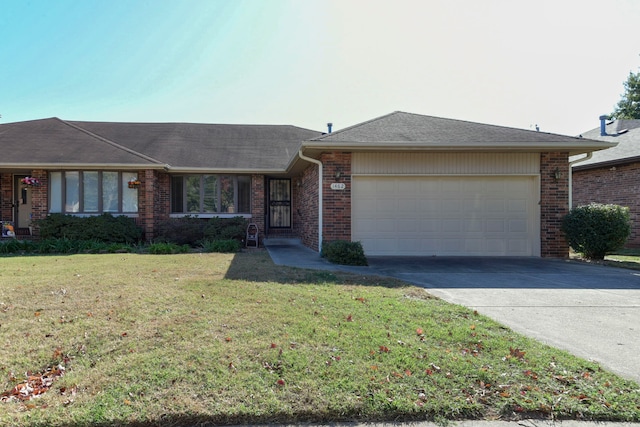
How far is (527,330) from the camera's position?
166 inches

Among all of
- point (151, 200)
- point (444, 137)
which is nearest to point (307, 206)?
point (444, 137)

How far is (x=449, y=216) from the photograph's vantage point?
1059cm

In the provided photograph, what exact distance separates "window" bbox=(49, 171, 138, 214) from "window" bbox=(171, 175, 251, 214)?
5.08 feet

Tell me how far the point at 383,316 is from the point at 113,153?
12.0m

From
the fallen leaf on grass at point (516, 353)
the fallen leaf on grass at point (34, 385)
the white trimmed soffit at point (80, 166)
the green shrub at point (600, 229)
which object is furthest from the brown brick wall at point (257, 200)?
the fallen leaf on grass at point (516, 353)

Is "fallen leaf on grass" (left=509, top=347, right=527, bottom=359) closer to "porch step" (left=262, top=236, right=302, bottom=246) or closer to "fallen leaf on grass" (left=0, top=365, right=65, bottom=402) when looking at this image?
"fallen leaf on grass" (left=0, top=365, right=65, bottom=402)

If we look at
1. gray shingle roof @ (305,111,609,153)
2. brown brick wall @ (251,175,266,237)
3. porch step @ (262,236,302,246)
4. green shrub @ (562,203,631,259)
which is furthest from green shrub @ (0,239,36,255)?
green shrub @ (562,203,631,259)

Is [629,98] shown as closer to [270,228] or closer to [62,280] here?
[270,228]

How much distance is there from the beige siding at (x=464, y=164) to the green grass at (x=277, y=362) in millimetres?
5610

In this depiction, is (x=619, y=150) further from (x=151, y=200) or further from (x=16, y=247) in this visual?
Result: (x=16, y=247)

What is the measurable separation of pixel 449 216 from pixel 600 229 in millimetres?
3680

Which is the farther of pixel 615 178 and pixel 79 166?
pixel 615 178

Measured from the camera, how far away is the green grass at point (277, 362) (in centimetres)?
257

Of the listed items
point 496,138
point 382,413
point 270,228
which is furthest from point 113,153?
point 382,413
